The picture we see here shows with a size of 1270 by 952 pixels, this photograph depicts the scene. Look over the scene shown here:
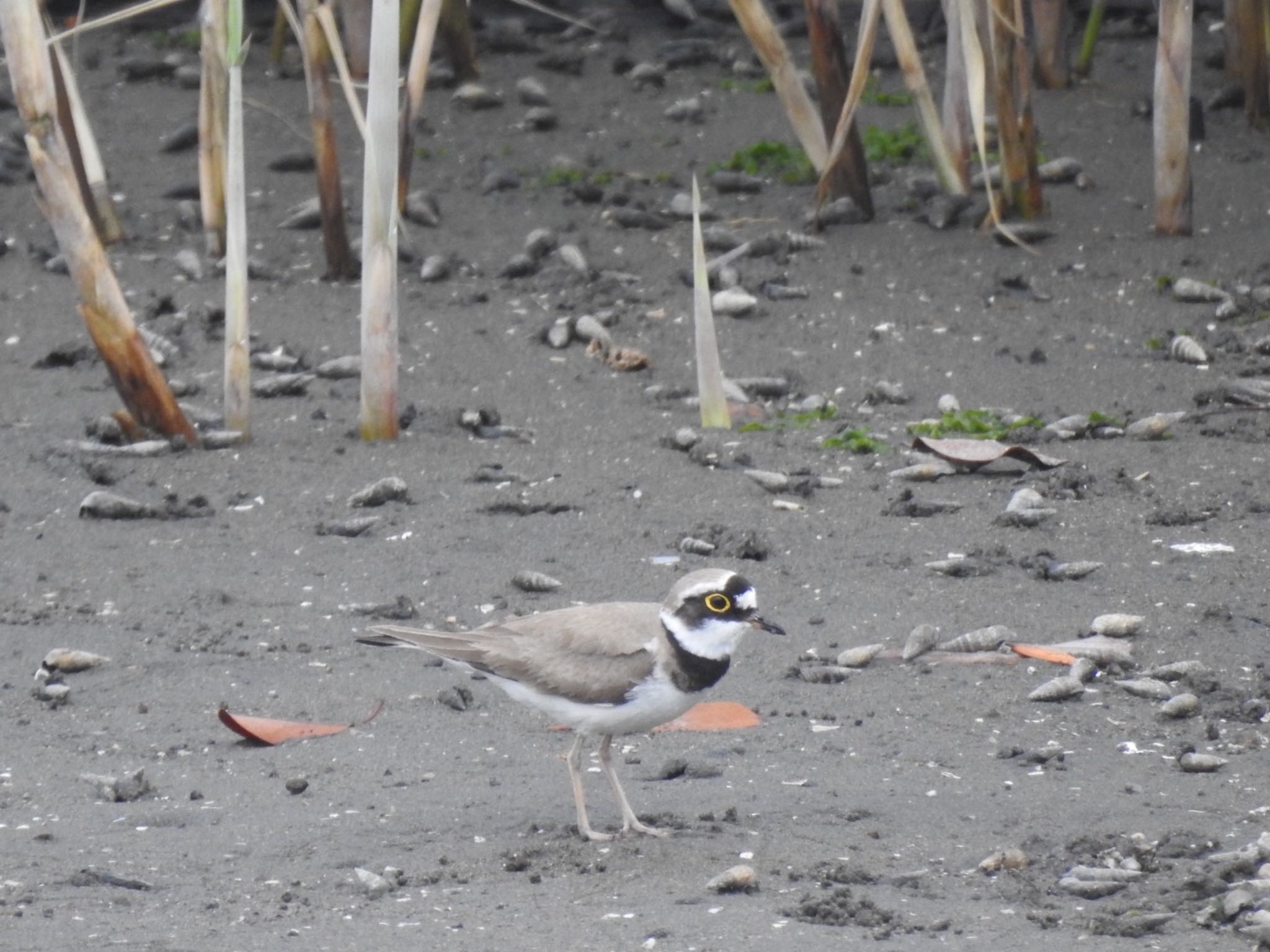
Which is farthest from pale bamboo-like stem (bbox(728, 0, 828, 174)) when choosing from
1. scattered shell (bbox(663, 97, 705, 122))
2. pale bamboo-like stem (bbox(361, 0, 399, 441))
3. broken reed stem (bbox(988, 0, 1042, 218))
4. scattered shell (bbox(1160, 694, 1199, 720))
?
scattered shell (bbox(1160, 694, 1199, 720))

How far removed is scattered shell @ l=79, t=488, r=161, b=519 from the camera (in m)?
6.83

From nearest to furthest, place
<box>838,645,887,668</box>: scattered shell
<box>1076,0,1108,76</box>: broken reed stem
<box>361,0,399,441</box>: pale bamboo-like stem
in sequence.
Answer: <box>838,645,887,668</box>: scattered shell
<box>361,0,399,441</box>: pale bamboo-like stem
<box>1076,0,1108,76</box>: broken reed stem

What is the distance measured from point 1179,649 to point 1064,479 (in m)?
1.38

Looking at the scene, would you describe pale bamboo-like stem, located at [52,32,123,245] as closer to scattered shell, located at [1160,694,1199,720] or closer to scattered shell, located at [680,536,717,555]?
scattered shell, located at [680,536,717,555]

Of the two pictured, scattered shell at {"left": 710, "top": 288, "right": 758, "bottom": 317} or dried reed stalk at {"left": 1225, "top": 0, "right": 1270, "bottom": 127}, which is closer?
scattered shell at {"left": 710, "top": 288, "right": 758, "bottom": 317}

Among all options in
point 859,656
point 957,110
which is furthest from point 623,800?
point 957,110

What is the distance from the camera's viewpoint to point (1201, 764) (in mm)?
4906

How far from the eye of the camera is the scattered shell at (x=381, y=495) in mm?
6926

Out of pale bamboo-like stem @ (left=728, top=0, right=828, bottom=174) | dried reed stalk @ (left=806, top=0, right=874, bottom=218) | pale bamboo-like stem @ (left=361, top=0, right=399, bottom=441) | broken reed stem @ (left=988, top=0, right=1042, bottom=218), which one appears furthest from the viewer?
dried reed stalk @ (left=806, top=0, right=874, bottom=218)

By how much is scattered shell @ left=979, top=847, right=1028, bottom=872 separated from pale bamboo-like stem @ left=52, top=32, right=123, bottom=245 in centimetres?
662

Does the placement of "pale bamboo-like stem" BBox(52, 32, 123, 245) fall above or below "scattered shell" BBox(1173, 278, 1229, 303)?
above

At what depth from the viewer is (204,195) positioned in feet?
31.1

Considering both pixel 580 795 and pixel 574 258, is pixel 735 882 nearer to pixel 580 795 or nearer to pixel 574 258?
pixel 580 795

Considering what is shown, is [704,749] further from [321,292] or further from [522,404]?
[321,292]
